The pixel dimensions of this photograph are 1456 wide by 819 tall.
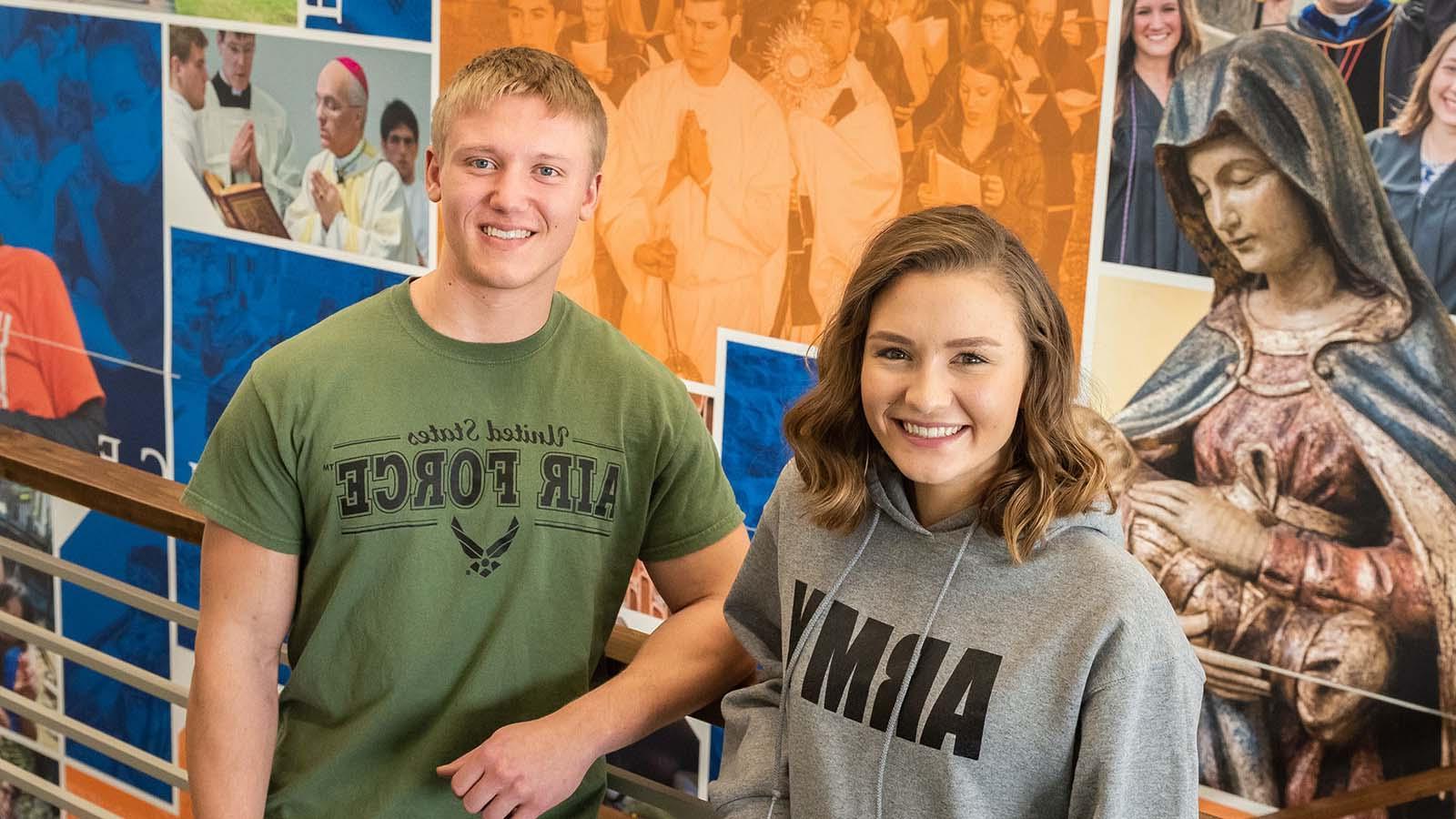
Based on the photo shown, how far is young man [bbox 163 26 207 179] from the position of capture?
3.32 m

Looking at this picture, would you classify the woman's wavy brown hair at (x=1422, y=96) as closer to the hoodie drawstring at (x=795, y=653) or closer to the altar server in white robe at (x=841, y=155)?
the altar server in white robe at (x=841, y=155)

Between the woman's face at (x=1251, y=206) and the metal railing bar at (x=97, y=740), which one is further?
the woman's face at (x=1251, y=206)

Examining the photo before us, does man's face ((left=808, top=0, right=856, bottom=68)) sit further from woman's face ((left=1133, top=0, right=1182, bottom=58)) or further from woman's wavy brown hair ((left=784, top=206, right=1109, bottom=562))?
woman's wavy brown hair ((left=784, top=206, right=1109, bottom=562))

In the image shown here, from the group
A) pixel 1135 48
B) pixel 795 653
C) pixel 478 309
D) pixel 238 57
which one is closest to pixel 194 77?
pixel 238 57

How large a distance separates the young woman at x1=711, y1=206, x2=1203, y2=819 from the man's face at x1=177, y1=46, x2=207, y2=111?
254 cm

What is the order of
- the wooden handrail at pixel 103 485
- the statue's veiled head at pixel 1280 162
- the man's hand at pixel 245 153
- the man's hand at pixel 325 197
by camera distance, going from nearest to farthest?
the wooden handrail at pixel 103 485, the statue's veiled head at pixel 1280 162, the man's hand at pixel 325 197, the man's hand at pixel 245 153

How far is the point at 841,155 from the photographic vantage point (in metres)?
2.46

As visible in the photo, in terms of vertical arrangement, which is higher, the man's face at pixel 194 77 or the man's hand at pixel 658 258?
the man's face at pixel 194 77

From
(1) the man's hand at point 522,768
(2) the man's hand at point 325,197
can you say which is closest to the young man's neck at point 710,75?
(2) the man's hand at point 325,197

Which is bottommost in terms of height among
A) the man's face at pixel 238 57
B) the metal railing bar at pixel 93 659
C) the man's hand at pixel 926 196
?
the metal railing bar at pixel 93 659

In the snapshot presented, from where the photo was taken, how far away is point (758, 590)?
125 cm

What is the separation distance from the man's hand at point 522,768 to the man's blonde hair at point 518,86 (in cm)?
50

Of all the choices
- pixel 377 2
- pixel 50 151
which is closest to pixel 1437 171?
pixel 377 2

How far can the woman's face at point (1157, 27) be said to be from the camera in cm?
209
